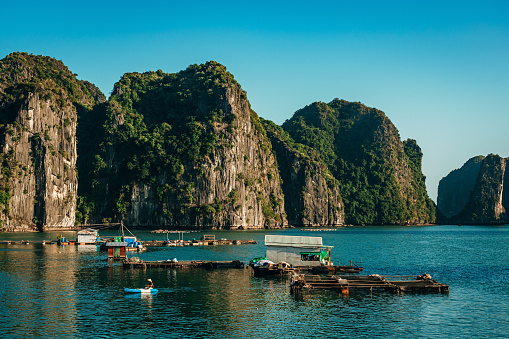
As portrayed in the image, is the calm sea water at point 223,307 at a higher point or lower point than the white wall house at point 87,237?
lower

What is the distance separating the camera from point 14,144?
550 feet

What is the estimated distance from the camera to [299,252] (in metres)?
68.6

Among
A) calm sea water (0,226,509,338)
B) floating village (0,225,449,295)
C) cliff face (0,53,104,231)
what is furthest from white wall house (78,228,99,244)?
cliff face (0,53,104,231)

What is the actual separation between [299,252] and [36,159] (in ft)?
440

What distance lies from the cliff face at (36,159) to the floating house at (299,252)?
122262mm

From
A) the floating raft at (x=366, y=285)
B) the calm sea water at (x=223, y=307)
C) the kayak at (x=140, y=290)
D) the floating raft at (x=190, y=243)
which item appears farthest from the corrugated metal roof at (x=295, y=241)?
the floating raft at (x=190, y=243)

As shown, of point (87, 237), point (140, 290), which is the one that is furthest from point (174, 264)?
point (87, 237)

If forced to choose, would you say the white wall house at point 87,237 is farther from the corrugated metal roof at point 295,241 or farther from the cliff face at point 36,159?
the cliff face at point 36,159

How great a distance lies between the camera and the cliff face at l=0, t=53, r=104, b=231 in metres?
165

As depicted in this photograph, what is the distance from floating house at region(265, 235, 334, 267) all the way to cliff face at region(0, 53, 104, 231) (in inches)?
4813

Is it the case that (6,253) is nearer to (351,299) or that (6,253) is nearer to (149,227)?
(351,299)

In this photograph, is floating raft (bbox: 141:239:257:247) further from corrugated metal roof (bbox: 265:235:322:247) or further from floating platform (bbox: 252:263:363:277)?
floating platform (bbox: 252:263:363:277)

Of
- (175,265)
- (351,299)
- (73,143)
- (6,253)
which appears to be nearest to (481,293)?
(351,299)

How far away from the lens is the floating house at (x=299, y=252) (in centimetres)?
6825
